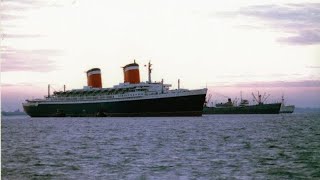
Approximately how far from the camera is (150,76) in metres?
89.0

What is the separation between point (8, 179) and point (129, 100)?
66.5 m

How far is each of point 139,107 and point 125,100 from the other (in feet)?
10.4

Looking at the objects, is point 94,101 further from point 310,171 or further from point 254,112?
point 310,171

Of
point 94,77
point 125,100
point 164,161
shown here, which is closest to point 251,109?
point 94,77

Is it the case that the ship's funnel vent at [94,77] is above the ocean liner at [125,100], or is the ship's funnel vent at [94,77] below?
above

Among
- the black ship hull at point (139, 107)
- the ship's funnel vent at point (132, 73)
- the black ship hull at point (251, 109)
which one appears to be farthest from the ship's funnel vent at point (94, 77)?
the black ship hull at point (251, 109)

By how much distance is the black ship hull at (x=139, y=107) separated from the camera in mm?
78875

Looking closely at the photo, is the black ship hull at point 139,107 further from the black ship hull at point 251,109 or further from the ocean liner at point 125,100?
the black ship hull at point 251,109

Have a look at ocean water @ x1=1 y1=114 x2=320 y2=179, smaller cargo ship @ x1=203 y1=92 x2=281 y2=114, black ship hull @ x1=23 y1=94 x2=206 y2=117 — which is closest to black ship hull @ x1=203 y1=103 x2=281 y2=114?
smaller cargo ship @ x1=203 y1=92 x2=281 y2=114

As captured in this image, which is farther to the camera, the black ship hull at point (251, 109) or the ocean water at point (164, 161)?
the black ship hull at point (251, 109)

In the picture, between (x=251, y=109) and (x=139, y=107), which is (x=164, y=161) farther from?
(x=251, y=109)

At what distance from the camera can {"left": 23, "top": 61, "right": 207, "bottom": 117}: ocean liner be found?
7931cm

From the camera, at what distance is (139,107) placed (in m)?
83.5

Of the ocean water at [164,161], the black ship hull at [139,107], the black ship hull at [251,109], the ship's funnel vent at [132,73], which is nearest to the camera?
the ocean water at [164,161]
